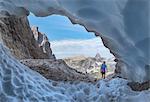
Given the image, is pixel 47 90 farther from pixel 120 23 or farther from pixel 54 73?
pixel 54 73

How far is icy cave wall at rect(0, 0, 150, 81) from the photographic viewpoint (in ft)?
7.16

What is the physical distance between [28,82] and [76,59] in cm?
851

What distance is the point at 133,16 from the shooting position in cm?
219

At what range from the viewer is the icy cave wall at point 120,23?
2.18m

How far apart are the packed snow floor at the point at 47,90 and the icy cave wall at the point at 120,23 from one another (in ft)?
0.59

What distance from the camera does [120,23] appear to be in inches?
88.5

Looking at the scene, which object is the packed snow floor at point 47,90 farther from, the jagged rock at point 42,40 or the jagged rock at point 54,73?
A: the jagged rock at point 42,40

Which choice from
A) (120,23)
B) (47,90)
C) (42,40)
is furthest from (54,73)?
(42,40)

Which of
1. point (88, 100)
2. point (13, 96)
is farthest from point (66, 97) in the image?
point (13, 96)

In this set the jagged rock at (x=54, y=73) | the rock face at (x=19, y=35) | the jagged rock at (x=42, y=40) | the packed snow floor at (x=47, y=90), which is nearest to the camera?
the packed snow floor at (x=47, y=90)

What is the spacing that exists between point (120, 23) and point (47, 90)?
610 mm

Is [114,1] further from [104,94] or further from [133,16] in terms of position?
[104,94]

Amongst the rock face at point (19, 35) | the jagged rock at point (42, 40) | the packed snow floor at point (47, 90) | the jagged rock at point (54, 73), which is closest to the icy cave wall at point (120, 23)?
the packed snow floor at point (47, 90)

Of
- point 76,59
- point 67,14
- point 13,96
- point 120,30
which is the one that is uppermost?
point 76,59
